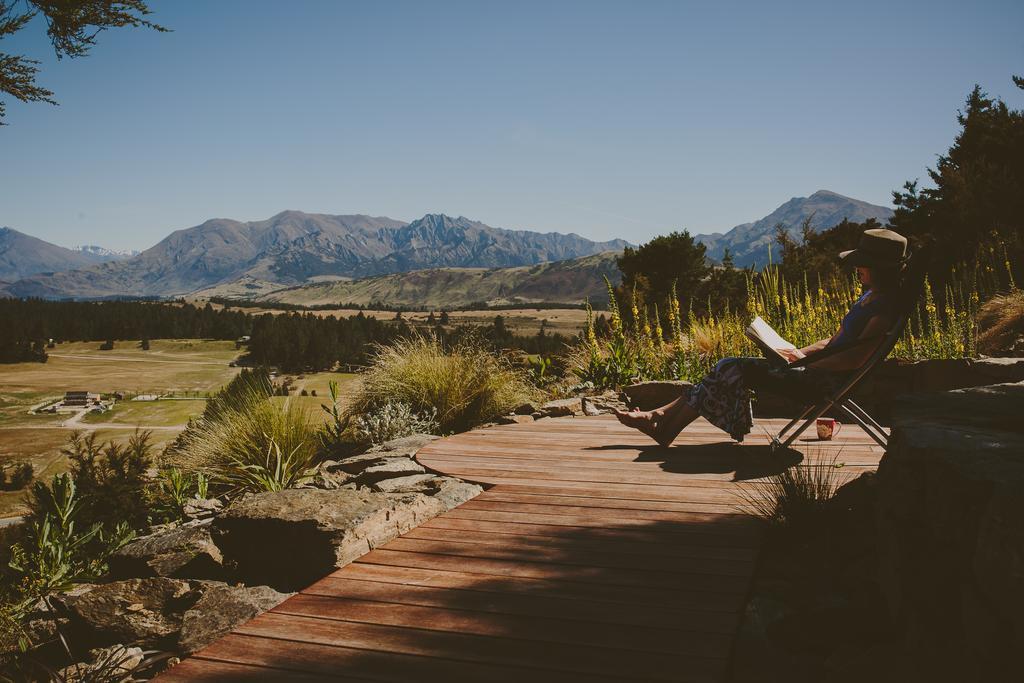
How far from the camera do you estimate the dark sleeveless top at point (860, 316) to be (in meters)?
3.58

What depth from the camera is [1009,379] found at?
4.54 metres

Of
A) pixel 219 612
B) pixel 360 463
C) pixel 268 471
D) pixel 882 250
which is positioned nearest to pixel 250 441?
pixel 268 471

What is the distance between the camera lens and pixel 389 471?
163 inches

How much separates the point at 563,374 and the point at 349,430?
3714mm

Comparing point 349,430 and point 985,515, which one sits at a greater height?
point 985,515

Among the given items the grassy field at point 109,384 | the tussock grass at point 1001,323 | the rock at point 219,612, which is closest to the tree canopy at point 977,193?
the tussock grass at point 1001,323

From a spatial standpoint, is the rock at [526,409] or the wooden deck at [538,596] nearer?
the wooden deck at [538,596]

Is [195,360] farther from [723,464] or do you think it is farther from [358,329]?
[723,464]

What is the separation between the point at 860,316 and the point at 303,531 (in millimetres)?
3215

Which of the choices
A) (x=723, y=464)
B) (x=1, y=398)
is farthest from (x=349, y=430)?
(x=1, y=398)

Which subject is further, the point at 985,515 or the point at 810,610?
the point at 810,610

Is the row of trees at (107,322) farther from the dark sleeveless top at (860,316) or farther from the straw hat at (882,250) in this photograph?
the straw hat at (882,250)

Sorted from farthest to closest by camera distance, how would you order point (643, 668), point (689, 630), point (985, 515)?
point (689, 630) → point (643, 668) → point (985, 515)

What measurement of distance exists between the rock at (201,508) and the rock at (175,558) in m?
1.27
